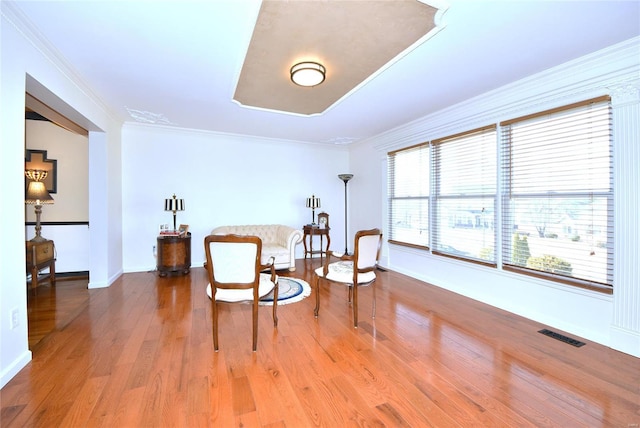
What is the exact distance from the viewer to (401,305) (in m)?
3.51

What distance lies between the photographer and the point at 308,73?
2844 millimetres

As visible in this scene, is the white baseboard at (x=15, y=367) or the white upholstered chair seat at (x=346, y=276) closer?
the white baseboard at (x=15, y=367)

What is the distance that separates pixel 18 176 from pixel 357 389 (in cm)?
290

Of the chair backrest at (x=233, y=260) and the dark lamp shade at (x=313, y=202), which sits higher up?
the dark lamp shade at (x=313, y=202)

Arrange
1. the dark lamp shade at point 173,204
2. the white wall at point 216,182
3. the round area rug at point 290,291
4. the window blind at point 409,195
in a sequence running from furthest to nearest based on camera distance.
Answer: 1. the white wall at point 216,182
2. the dark lamp shade at point 173,204
3. the window blind at point 409,195
4. the round area rug at point 290,291

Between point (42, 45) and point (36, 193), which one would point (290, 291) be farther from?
point (36, 193)

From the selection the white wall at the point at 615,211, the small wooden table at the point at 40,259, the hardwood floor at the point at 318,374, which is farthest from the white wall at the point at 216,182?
the white wall at the point at 615,211

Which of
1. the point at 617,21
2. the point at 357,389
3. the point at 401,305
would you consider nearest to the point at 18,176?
the point at 357,389

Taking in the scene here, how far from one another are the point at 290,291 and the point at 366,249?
157cm

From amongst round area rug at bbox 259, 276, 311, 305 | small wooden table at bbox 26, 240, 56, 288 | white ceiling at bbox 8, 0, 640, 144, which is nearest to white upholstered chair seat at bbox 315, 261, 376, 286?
round area rug at bbox 259, 276, 311, 305

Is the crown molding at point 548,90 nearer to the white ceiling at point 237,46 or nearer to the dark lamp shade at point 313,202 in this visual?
the white ceiling at point 237,46

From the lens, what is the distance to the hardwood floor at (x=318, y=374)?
5.48 feet

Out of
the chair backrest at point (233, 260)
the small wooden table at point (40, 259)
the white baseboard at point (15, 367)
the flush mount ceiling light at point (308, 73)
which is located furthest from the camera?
the small wooden table at point (40, 259)

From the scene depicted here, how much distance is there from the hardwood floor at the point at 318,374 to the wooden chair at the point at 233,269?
1.43 ft
